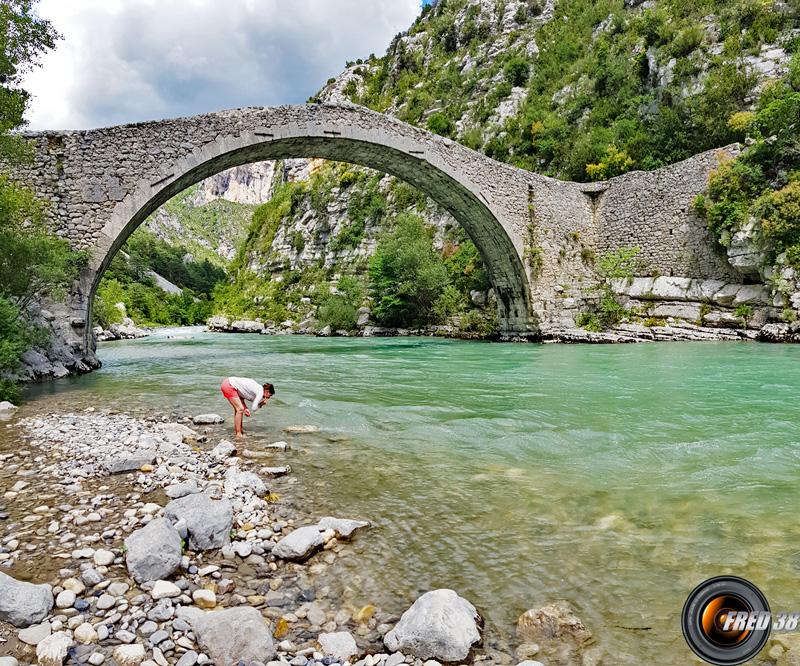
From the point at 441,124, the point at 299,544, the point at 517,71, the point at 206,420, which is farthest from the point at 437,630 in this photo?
the point at 517,71

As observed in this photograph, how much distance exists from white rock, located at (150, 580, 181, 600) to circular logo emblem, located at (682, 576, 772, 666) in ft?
6.88

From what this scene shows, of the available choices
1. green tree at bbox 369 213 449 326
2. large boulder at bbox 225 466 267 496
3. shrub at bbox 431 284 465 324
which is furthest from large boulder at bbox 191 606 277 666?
green tree at bbox 369 213 449 326

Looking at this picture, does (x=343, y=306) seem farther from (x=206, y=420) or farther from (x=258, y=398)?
(x=258, y=398)

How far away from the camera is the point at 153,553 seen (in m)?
2.29

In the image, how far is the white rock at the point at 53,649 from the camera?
170 cm

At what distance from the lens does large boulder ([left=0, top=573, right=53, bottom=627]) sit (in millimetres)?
1882

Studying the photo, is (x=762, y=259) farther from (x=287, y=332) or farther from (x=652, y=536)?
(x=287, y=332)

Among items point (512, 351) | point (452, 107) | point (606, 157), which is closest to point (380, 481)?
point (512, 351)

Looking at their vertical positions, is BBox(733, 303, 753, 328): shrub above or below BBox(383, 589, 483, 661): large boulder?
above

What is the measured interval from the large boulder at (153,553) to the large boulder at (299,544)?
19.5 inches

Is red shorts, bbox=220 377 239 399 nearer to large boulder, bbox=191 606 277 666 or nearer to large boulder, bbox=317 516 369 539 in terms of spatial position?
large boulder, bbox=317 516 369 539

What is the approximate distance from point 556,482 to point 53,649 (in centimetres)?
309

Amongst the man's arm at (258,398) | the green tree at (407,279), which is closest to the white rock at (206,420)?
the man's arm at (258,398)

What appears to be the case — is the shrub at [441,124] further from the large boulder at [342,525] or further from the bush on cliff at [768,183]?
the large boulder at [342,525]
